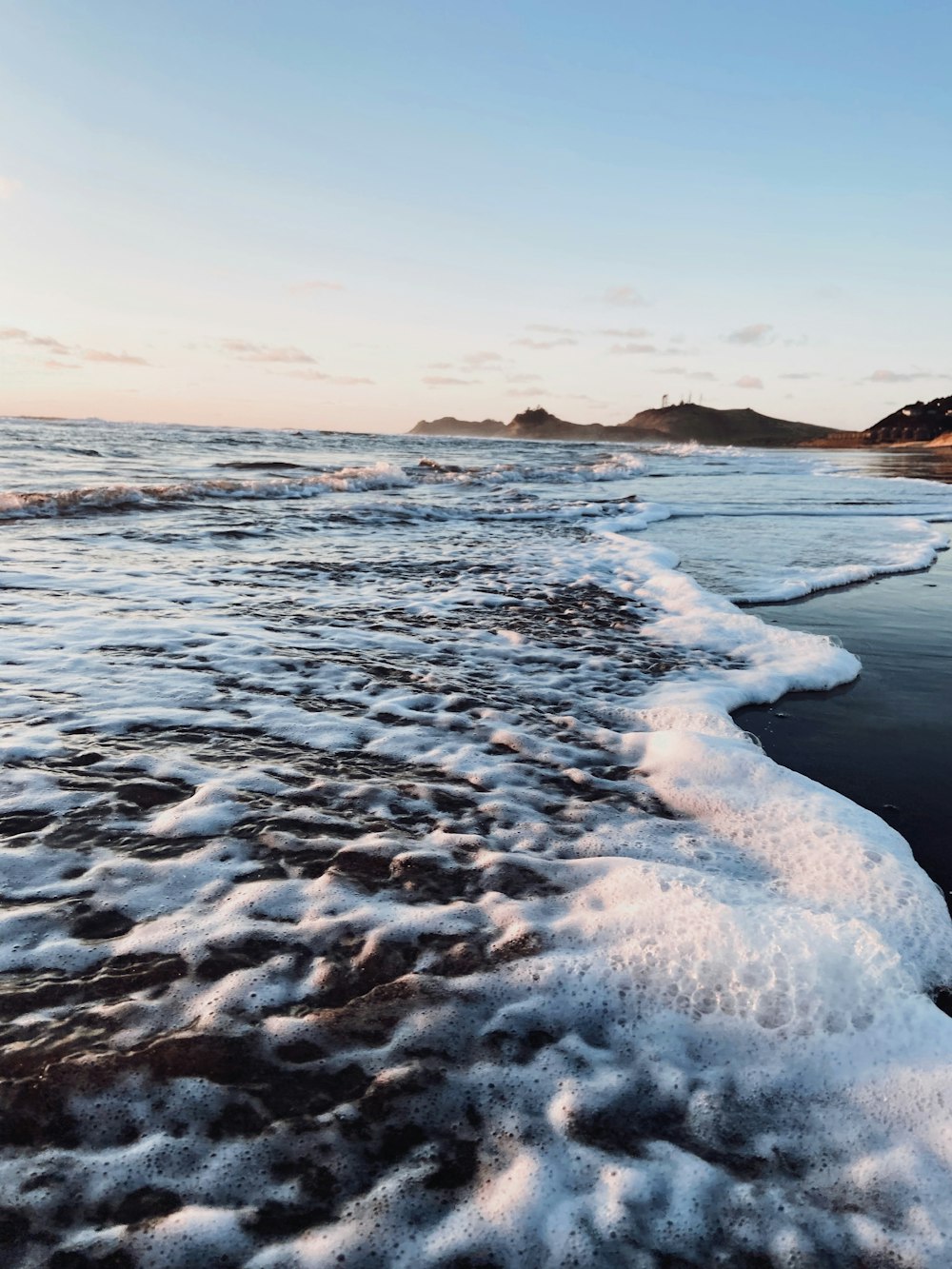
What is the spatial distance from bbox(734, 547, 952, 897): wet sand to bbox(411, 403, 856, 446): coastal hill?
136750mm

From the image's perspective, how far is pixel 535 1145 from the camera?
152 centimetres

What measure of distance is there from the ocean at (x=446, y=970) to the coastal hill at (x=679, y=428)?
13928 cm

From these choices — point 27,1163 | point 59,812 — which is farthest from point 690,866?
point 59,812

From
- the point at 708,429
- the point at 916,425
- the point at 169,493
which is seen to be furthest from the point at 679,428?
the point at 169,493

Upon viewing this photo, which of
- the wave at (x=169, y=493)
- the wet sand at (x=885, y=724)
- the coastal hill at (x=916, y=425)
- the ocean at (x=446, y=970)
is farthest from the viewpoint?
the coastal hill at (x=916, y=425)

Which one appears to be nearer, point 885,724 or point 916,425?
point 885,724

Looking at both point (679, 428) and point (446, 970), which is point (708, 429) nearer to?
point (679, 428)

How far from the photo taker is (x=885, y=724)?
147 inches

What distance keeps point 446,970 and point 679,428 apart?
16368 centimetres

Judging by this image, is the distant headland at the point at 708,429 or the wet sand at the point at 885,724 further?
the distant headland at the point at 708,429

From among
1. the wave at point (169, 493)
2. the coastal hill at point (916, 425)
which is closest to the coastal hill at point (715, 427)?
the coastal hill at point (916, 425)

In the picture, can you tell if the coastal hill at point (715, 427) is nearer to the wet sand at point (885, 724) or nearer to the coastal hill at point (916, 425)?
the coastal hill at point (916, 425)

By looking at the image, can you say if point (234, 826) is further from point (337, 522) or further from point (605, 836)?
point (337, 522)

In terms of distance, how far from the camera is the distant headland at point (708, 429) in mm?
96750
